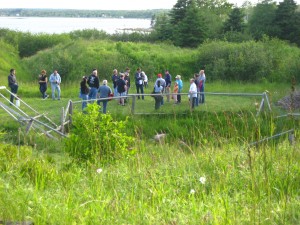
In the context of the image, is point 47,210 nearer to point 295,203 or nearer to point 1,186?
point 1,186

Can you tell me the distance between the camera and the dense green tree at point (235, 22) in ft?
151

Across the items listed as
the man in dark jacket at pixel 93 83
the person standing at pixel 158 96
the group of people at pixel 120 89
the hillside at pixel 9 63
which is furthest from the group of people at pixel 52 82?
the hillside at pixel 9 63

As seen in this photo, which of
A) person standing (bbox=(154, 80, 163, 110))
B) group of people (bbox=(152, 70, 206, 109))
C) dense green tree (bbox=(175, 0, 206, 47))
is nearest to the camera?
group of people (bbox=(152, 70, 206, 109))

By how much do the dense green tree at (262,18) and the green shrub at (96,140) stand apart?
37499 mm

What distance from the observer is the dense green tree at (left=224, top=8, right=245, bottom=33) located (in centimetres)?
4597

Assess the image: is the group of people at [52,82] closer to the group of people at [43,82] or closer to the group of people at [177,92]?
the group of people at [43,82]

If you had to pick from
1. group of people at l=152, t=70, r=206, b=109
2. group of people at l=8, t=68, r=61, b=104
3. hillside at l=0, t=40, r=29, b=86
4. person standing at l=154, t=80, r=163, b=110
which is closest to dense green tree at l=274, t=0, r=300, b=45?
hillside at l=0, t=40, r=29, b=86

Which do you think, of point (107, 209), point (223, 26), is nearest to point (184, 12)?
point (223, 26)

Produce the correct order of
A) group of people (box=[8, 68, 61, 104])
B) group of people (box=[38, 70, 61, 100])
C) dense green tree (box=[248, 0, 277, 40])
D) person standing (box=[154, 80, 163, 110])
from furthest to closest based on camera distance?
1. dense green tree (box=[248, 0, 277, 40])
2. group of people (box=[38, 70, 61, 100])
3. group of people (box=[8, 68, 61, 104])
4. person standing (box=[154, 80, 163, 110])

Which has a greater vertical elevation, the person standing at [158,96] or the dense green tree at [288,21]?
the dense green tree at [288,21]

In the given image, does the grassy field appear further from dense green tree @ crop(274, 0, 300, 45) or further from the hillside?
dense green tree @ crop(274, 0, 300, 45)

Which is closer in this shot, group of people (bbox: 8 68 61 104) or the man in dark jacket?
the man in dark jacket

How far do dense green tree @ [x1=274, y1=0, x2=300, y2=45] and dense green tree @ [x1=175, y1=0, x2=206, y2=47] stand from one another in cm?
626

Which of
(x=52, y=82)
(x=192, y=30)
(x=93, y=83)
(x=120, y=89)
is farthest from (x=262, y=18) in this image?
(x=93, y=83)
